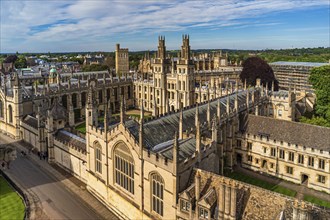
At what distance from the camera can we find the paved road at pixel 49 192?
87.1ft

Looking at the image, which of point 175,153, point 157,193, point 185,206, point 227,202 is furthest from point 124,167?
point 227,202

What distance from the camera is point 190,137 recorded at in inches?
1037

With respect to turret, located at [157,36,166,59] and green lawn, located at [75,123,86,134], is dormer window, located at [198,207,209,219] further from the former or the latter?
turret, located at [157,36,166,59]

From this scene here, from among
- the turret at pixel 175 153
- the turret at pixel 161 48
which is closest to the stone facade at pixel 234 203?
the turret at pixel 175 153

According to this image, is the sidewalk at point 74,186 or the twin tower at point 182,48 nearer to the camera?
the sidewalk at point 74,186

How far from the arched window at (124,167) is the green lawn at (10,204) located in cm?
926

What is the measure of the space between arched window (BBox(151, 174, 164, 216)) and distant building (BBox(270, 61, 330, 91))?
81871 millimetres

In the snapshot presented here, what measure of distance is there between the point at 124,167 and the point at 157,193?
4.40m

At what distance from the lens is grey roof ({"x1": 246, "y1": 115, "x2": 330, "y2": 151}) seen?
32188 mm

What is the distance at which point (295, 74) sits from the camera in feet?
326

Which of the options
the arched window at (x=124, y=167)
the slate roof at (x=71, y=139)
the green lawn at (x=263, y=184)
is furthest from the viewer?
the slate roof at (x=71, y=139)

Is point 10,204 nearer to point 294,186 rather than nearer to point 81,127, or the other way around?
point 81,127

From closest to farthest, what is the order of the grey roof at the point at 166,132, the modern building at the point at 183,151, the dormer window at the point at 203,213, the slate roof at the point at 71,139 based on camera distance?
the dormer window at the point at 203,213 → the modern building at the point at 183,151 → the grey roof at the point at 166,132 → the slate roof at the point at 71,139

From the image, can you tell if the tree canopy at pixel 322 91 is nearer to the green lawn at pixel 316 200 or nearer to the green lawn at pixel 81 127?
the green lawn at pixel 316 200
